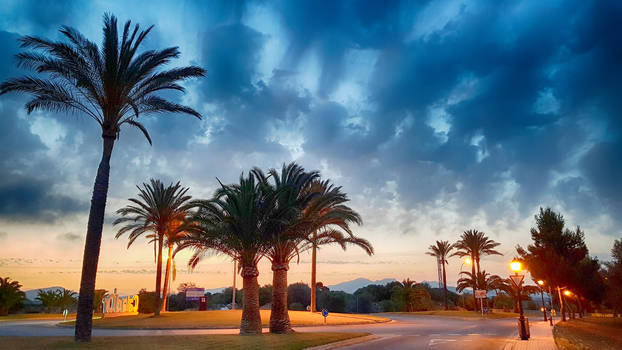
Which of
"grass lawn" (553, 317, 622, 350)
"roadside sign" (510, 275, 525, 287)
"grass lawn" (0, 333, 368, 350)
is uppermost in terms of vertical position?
"roadside sign" (510, 275, 525, 287)

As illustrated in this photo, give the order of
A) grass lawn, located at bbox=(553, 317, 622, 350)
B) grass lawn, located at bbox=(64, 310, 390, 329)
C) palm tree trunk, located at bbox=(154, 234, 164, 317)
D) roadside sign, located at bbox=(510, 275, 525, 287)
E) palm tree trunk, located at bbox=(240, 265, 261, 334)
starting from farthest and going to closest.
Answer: palm tree trunk, located at bbox=(154, 234, 164, 317) → grass lawn, located at bbox=(64, 310, 390, 329) → roadside sign, located at bbox=(510, 275, 525, 287) → palm tree trunk, located at bbox=(240, 265, 261, 334) → grass lawn, located at bbox=(553, 317, 622, 350)

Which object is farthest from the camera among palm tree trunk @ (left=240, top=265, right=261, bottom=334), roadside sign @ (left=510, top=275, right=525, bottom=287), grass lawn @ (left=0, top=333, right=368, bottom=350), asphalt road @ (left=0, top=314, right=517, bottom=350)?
roadside sign @ (left=510, top=275, right=525, bottom=287)

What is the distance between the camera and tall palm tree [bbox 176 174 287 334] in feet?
76.3

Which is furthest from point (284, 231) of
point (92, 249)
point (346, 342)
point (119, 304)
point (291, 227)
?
point (119, 304)

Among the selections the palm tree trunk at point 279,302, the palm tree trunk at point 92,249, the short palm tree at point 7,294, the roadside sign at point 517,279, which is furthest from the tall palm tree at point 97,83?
the short palm tree at point 7,294

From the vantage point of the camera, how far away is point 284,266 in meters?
26.9

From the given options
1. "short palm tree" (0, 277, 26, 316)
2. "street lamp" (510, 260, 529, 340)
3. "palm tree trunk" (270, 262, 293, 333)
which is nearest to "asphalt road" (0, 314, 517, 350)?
"street lamp" (510, 260, 529, 340)

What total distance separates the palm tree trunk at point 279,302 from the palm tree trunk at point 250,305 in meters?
1.55

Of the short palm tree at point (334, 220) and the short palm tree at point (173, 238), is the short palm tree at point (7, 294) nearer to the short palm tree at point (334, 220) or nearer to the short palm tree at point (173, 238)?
the short palm tree at point (173, 238)

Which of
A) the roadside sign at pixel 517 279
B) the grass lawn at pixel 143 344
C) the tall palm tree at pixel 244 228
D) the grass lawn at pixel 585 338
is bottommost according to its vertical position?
the grass lawn at pixel 585 338

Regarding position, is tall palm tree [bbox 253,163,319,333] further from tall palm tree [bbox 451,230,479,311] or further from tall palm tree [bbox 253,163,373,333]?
tall palm tree [bbox 451,230,479,311]

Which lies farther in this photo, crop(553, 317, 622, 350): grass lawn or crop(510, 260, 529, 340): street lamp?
crop(510, 260, 529, 340): street lamp

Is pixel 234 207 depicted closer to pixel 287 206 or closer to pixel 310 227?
pixel 287 206

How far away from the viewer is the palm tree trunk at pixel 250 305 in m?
23.0
